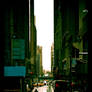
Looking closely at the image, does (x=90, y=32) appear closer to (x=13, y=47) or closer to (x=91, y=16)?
(x=91, y=16)

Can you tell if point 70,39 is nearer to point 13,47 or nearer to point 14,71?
point 13,47

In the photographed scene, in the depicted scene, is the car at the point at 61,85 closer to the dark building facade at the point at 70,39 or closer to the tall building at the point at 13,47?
the dark building facade at the point at 70,39

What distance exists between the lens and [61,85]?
10.5 feet

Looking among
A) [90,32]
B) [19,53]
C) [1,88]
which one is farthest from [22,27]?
[90,32]

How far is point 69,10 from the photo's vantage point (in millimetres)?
3494

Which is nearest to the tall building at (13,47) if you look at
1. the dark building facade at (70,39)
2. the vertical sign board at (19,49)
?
the vertical sign board at (19,49)

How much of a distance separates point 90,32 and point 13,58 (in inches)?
43.8

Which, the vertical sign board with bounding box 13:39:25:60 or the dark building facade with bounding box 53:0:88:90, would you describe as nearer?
the vertical sign board with bounding box 13:39:25:60

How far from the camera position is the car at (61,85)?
10.2 ft

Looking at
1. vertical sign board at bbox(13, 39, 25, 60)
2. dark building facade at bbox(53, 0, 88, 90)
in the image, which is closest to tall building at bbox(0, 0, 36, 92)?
vertical sign board at bbox(13, 39, 25, 60)

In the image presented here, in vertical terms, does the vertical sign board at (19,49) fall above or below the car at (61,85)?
above

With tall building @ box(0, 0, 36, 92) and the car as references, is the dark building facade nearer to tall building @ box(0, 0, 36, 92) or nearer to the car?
the car

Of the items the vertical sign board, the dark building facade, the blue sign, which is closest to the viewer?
the blue sign

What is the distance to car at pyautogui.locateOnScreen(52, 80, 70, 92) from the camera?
3.10 metres
